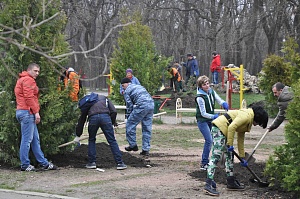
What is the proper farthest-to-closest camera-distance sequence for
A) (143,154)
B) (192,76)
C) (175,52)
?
(175,52)
(192,76)
(143,154)

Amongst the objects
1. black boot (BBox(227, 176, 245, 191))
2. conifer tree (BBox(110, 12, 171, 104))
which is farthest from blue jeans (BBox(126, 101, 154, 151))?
conifer tree (BBox(110, 12, 171, 104))

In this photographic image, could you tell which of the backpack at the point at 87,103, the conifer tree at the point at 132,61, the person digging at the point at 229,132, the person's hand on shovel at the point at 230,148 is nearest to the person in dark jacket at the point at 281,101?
the person digging at the point at 229,132

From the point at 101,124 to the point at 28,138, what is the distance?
1.31m

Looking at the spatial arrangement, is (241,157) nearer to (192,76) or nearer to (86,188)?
(86,188)

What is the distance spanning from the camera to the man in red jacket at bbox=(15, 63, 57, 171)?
384 inches

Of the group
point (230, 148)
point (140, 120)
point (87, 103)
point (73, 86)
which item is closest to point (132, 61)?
point (140, 120)

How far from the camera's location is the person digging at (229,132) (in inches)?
316

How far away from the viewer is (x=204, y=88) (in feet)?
32.2

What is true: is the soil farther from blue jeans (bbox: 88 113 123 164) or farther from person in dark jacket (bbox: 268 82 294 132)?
person in dark jacket (bbox: 268 82 294 132)

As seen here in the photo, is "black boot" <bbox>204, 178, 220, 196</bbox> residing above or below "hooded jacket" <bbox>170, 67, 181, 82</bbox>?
below

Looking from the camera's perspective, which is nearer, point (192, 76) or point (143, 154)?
point (143, 154)

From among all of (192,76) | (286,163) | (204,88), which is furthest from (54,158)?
(192,76)

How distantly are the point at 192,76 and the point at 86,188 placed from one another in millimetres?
20518

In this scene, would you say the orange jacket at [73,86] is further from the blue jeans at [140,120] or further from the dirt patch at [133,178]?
the blue jeans at [140,120]
